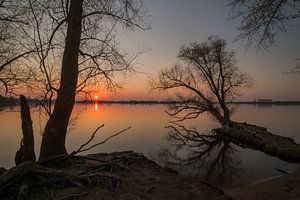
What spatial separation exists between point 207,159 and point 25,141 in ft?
36.1

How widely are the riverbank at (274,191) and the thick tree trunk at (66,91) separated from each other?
16.9 ft

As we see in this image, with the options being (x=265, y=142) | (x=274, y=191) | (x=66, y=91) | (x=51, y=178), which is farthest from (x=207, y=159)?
(x=51, y=178)

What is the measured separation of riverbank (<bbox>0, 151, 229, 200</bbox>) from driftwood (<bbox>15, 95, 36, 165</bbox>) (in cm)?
103

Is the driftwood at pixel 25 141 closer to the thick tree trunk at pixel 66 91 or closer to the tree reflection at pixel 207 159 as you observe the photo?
the thick tree trunk at pixel 66 91

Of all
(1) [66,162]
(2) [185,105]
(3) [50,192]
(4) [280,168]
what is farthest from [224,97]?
(3) [50,192]

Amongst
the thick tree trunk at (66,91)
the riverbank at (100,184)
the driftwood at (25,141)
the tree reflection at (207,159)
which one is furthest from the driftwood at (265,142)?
the driftwood at (25,141)

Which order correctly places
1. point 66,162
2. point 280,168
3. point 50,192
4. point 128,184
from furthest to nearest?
1. point 280,168
2. point 66,162
3. point 128,184
4. point 50,192

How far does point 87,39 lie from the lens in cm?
984

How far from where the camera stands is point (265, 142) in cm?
1925

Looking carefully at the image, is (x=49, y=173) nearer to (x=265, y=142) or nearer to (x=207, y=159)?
(x=207, y=159)

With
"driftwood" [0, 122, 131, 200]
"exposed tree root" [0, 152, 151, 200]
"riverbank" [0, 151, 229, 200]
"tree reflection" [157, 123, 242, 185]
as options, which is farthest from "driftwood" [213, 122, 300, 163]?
"exposed tree root" [0, 152, 151, 200]

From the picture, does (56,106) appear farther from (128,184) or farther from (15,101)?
(128,184)

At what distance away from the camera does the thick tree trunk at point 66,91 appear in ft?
28.6

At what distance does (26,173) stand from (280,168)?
37.6 feet
